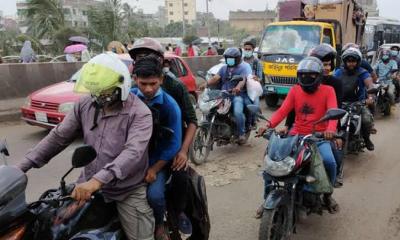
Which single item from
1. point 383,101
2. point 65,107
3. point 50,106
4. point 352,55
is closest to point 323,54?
point 352,55

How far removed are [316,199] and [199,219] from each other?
132 cm

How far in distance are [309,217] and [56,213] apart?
307cm

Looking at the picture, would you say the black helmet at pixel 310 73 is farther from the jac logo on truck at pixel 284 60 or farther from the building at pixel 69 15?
the building at pixel 69 15

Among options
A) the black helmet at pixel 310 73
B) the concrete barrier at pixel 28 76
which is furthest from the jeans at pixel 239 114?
the concrete barrier at pixel 28 76

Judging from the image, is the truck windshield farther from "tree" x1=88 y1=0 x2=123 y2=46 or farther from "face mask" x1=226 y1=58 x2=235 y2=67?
"tree" x1=88 y1=0 x2=123 y2=46

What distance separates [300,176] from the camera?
12.2ft

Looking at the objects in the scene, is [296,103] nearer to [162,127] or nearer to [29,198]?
[162,127]

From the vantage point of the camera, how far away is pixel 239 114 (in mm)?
7047

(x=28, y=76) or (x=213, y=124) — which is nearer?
(x=213, y=124)

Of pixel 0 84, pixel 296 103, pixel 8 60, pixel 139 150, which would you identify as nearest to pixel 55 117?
pixel 0 84

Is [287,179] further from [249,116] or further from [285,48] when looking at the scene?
[285,48]

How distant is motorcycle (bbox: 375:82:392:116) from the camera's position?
1017 centimetres

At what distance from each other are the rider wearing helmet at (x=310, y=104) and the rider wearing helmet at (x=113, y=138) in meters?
1.80

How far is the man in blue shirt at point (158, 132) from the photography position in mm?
2729
